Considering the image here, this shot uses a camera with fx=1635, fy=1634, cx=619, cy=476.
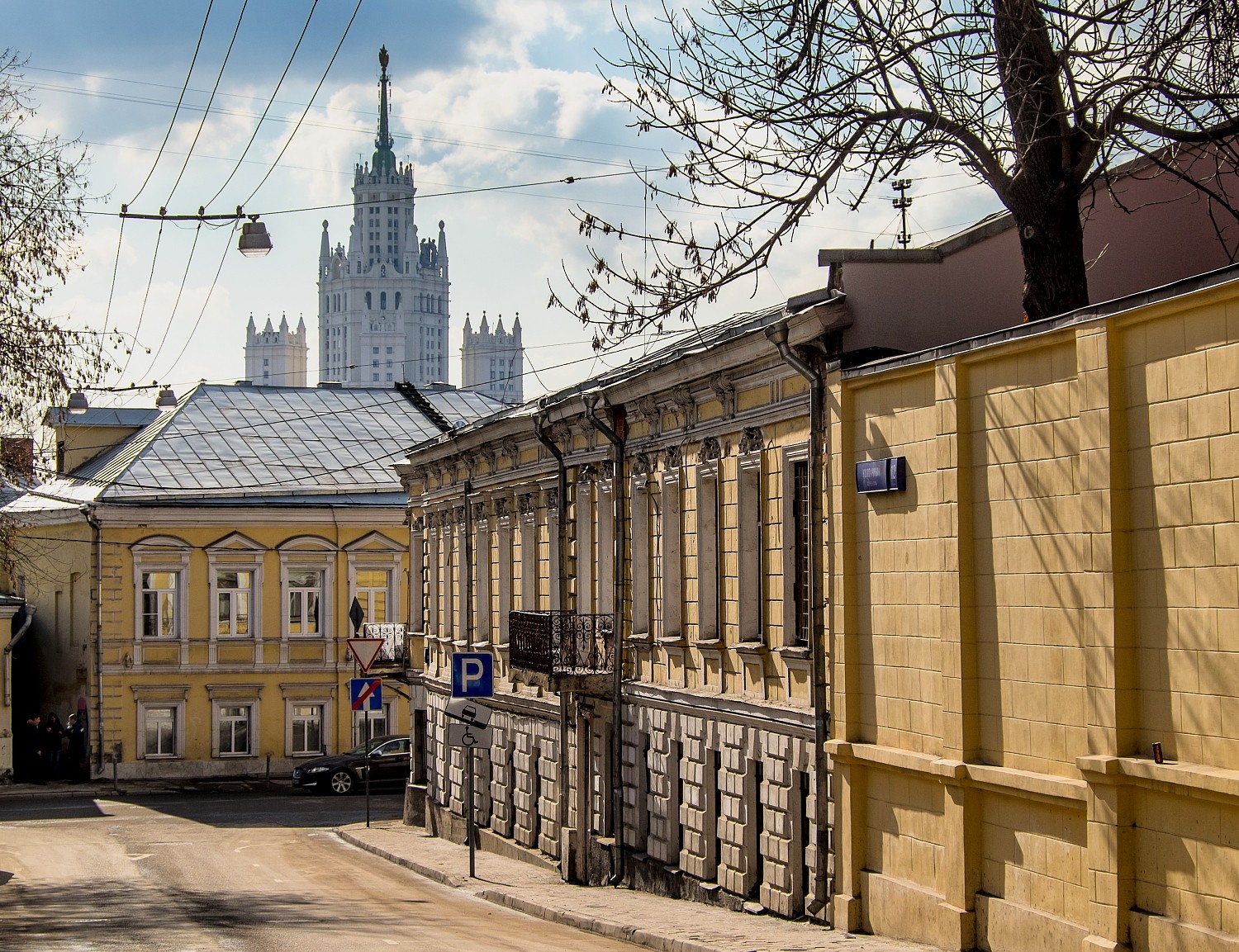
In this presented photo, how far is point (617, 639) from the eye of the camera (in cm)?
2136

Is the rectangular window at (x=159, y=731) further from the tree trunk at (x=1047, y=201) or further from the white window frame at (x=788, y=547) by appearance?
the tree trunk at (x=1047, y=201)

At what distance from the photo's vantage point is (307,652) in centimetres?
4325

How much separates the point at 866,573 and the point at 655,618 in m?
6.05

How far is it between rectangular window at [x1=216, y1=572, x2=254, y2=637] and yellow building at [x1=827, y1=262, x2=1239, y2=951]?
99.2 feet

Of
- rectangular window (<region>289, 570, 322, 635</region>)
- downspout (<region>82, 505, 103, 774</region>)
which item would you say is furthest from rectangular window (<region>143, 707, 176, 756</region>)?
rectangular window (<region>289, 570, 322, 635</region>)

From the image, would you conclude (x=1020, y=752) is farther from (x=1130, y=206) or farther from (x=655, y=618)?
(x=655, y=618)

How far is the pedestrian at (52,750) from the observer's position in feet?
138

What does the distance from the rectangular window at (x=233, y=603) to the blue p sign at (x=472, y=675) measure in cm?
2094

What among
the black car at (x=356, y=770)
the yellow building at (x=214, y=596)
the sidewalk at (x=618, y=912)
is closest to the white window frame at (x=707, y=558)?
the sidewalk at (x=618, y=912)

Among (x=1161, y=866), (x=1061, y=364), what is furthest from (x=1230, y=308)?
(x=1161, y=866)

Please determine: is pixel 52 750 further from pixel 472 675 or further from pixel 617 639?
pixel 617 639

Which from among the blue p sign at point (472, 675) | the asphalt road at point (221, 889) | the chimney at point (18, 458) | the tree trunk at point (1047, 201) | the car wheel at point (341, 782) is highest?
the tree trunk at point (1047, 201)

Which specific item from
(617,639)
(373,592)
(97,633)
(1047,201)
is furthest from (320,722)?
(1047,201)

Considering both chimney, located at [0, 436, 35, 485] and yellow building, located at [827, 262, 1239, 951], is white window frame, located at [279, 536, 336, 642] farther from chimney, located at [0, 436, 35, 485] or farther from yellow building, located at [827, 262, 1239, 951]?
yellow building, located at [827, 262, 1239, 951]
